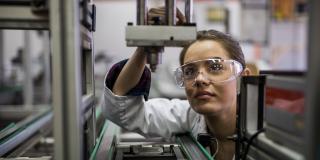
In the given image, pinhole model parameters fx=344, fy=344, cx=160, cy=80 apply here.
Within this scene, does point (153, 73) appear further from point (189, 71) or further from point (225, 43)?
point (225, 43)

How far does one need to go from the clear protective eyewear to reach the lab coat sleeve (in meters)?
0.32

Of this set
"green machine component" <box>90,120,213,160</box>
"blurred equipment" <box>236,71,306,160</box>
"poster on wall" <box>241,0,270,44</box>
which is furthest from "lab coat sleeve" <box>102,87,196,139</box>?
"poster on wall" <box>241,0,270,44</box>

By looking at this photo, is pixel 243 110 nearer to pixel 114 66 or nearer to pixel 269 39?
pixel 114 66

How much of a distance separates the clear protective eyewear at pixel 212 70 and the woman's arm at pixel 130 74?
0.17 meters

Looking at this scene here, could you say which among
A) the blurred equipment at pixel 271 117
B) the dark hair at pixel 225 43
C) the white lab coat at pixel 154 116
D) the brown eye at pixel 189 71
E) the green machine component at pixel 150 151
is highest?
the dark hair at pixel 225 43

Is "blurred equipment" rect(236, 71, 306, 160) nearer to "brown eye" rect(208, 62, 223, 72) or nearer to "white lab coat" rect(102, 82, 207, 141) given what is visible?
"brown eye" rect(208, 62, 223, 72)

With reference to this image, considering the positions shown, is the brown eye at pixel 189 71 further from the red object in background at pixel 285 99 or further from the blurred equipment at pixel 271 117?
the red object in background at pixel 285 99

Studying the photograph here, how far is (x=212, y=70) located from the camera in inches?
49.6

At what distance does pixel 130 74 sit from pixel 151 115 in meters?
0.30

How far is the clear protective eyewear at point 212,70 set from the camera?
125 cm

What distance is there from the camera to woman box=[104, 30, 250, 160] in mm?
1265

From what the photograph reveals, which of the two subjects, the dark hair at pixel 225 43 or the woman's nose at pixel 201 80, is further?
the dark hair at pixel 225 43

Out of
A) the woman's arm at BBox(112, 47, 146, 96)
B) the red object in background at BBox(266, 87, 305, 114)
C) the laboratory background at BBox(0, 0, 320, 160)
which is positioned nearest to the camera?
the laboratory background at BBox(0, 0, 320, 160)

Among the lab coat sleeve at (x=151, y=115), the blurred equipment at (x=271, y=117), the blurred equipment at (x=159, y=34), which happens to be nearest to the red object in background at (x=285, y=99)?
the blurred equipment at (x=271, y=117)
